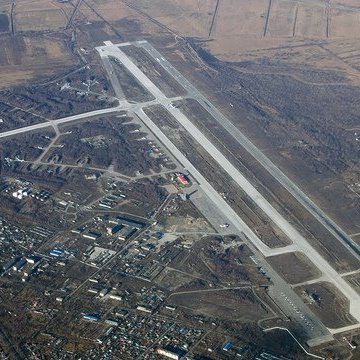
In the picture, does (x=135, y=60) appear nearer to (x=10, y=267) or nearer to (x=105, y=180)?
(x=105, y=180)

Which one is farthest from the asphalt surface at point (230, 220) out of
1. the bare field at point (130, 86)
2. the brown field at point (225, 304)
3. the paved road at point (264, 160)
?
the paved road at point (264, 160)

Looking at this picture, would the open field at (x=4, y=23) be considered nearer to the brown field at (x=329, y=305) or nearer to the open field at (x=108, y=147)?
the open field at (x=108, y=147)

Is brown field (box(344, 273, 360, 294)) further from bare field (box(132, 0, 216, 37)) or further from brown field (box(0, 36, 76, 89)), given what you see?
bare field (box(132, 0, 216, 37))

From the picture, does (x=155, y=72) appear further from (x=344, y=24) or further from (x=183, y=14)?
(x=344, y=24)

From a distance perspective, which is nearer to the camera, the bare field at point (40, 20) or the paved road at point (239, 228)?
the paved road at point (239, 228)

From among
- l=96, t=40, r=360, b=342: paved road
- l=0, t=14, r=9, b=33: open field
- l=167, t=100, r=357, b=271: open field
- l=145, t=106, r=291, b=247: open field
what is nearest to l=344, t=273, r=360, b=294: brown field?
l=96, t=40, r=360, b=342: paved road

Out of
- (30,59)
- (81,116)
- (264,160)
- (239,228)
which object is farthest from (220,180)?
(30,59)
